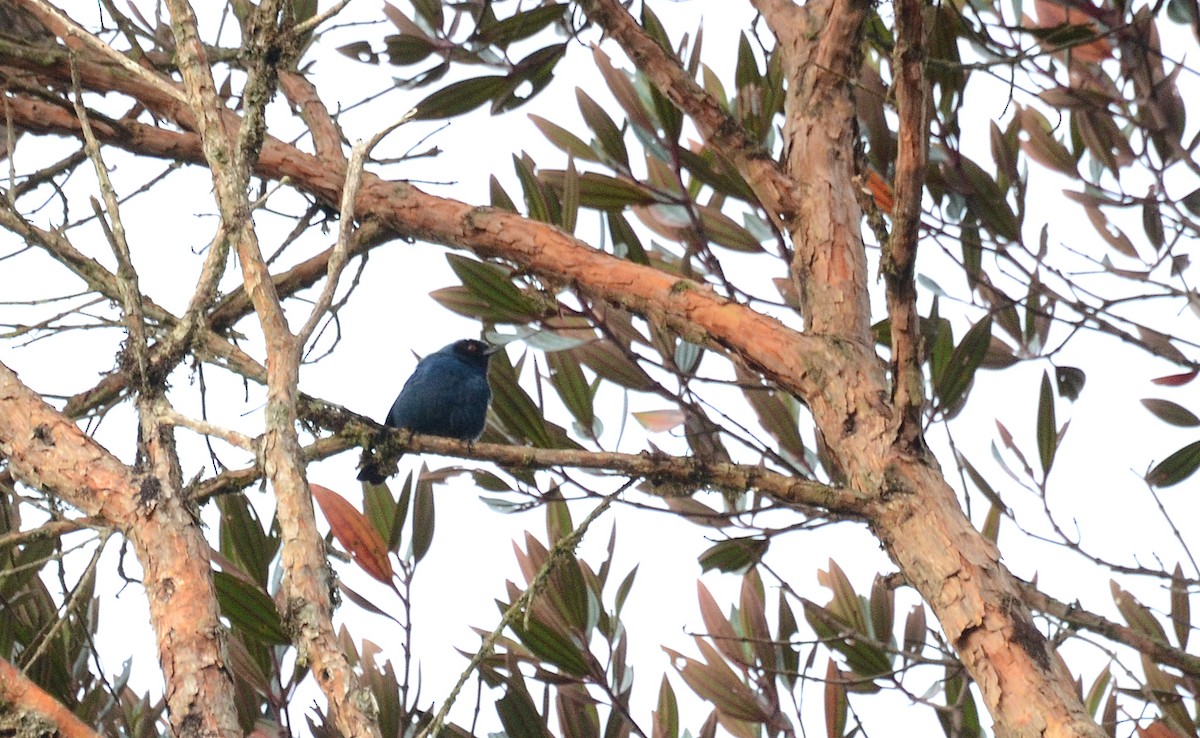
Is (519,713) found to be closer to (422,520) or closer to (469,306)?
(422,520)

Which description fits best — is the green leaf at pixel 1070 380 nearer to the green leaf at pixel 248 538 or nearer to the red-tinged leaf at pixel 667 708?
the red-tinged leaf at pixel 667 708

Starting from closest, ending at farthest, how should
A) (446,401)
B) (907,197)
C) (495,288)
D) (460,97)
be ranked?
(907,197), (495,288), (460,97), (446,401)

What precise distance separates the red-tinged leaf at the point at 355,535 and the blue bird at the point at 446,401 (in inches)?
71.4

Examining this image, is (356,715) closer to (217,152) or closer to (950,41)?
(217,152)

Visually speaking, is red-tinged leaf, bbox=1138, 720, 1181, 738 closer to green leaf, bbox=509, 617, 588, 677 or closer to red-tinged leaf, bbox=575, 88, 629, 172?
green leaf, bbox=509, 617, 588, 677

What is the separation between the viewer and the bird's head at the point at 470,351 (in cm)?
653

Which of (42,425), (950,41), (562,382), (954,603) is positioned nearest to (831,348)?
(954,603)

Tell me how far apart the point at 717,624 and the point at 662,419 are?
715 mm

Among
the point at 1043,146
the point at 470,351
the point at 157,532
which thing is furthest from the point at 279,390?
the point at 470,351

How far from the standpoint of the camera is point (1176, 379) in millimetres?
4238

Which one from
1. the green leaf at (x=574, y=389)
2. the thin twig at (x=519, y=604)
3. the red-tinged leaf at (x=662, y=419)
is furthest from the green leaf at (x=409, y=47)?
Answer: the thin twig at (x=519, y=604)

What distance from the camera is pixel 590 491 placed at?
4016 mm

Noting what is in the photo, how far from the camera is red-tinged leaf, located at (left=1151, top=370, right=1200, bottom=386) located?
4.21 meters

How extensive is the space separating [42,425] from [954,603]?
83.8 inches
